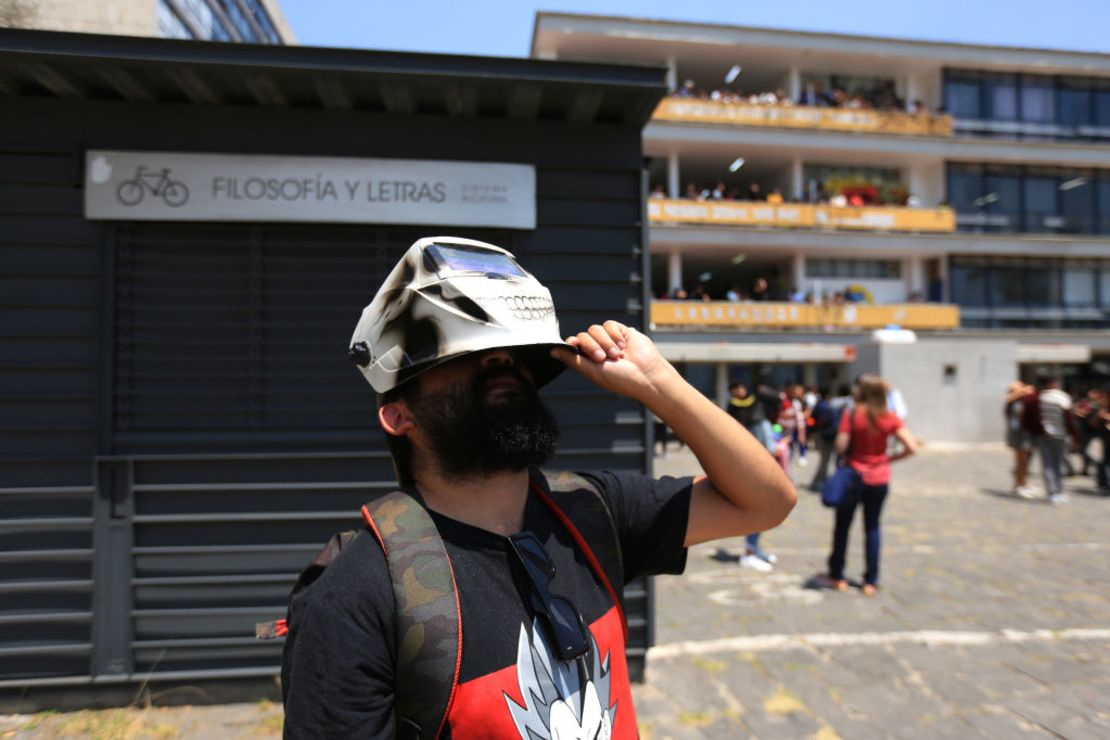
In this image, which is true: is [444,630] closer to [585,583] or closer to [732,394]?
[585,583]

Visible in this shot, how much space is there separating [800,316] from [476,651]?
1044 inches

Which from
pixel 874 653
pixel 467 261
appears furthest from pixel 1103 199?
pixel 467 261

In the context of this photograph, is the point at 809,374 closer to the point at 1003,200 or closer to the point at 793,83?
the point at 1003,200

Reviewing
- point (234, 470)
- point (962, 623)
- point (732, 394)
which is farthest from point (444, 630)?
point (732, 394)

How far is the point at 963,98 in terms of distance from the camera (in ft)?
95.1

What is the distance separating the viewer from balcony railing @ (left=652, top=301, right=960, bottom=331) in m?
25.2

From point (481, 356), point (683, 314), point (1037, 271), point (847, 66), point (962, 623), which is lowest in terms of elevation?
point (962, 623)

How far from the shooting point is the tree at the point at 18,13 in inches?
147

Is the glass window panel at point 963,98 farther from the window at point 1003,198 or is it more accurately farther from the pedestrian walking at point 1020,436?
the pedestrian walking at point 1020,436

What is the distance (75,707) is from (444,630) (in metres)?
3.92

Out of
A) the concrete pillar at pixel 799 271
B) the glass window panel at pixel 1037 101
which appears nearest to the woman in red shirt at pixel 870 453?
the concrete pillar at pixel 799 271

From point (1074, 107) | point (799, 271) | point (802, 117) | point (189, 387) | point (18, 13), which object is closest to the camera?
point (18, 13)

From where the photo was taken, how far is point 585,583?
4.95 feet

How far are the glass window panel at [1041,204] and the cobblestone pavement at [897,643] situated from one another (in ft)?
86.8
